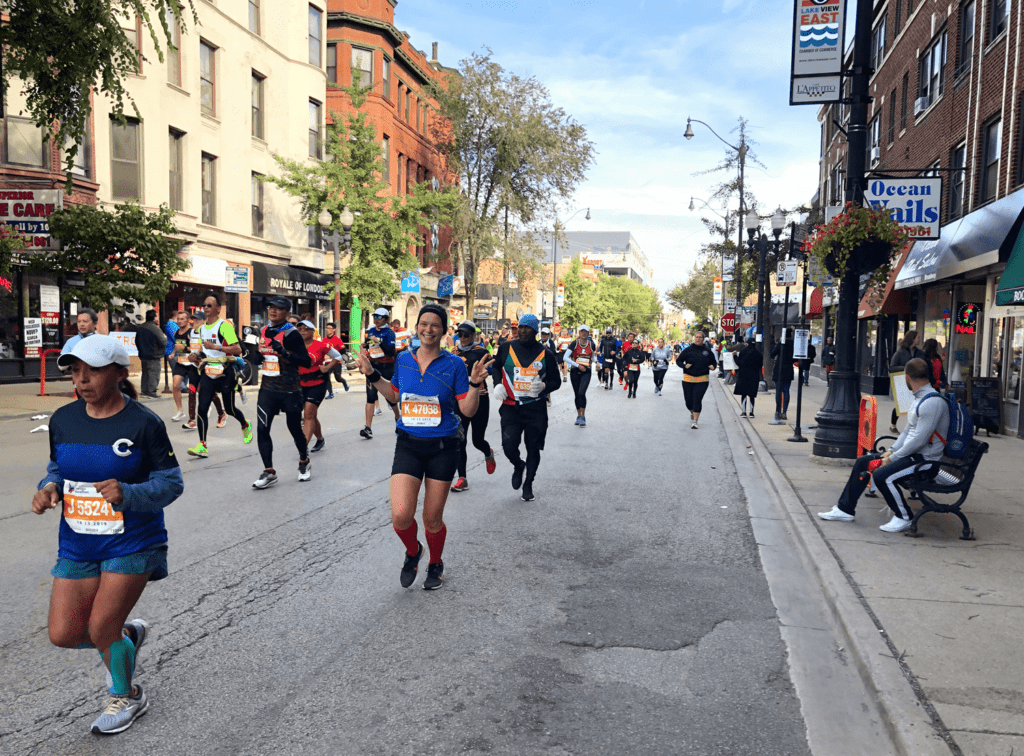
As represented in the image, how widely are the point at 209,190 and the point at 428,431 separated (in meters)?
25.3

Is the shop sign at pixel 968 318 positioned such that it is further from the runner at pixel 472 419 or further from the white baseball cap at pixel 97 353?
the white baseball cap at pixel 97 353

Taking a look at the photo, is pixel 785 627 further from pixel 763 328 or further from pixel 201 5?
pixel 201 5

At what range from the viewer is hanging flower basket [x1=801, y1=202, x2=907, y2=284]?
34.8 feet

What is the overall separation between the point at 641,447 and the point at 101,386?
10.5 metres

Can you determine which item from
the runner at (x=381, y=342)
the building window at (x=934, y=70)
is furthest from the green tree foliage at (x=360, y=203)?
the runner at (x=381, y=342)

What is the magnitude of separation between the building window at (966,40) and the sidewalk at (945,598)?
12970mm

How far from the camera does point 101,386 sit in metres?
3.25

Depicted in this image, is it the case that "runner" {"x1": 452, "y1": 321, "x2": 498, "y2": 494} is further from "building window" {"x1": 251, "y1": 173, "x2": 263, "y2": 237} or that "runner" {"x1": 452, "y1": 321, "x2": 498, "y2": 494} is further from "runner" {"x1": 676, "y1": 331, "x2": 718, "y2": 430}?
"building window" {"x1": 251, "y1": 173, "x2": 263, "y2": 237}

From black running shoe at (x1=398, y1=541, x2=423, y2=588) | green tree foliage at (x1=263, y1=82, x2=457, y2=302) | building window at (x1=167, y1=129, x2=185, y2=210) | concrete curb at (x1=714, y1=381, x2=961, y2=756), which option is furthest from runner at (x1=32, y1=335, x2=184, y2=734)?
green tree foliage at (x1=263, y1=82, x2=457, y2=302)

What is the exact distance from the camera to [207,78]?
89.8 feet

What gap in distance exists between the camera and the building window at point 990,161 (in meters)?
16.7

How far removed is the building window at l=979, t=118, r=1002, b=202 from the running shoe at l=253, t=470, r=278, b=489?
15.3 m

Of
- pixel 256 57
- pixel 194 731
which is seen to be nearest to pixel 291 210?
pixel 256 57

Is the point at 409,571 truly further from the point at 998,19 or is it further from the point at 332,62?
the point at 332,62
